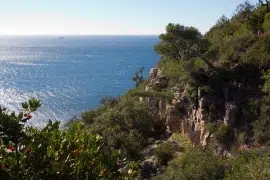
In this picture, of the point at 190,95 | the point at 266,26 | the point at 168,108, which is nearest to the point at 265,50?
the point at 266,26

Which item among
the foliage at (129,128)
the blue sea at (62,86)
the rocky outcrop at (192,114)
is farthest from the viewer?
the blue sea at (62,86)

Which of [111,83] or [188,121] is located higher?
[188,121]

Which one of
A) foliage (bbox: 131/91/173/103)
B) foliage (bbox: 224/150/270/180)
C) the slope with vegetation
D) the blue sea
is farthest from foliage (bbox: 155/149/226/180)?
the blue sea

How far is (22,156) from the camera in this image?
733 centimetres

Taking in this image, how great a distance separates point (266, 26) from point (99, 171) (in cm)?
2588

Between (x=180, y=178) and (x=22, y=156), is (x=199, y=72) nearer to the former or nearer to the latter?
(x=180, y=178)

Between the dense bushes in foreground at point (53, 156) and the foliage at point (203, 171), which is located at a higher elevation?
the dense bushes in foreground at point (53, 156)

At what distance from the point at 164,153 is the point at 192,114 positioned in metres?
3.92

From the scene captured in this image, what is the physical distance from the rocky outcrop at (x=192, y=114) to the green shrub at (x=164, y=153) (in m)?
1.98

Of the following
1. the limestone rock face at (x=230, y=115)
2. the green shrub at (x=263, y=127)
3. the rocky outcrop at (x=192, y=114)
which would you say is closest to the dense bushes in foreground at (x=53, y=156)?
the green shrub at (x=263, y=127)

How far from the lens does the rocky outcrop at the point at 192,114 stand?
2286 centimetres

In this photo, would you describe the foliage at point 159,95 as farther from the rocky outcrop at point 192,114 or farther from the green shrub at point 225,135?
the green shrub at point 225,135

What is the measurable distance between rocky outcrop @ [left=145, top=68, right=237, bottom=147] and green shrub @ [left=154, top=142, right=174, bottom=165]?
198 centimetres

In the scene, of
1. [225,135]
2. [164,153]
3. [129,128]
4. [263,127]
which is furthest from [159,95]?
[263,127]
